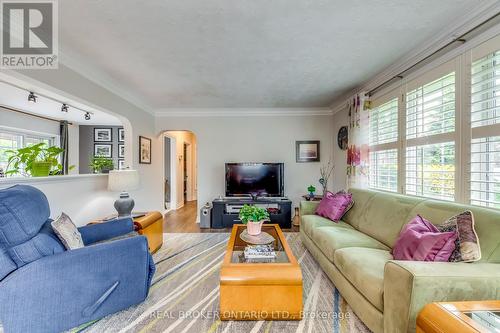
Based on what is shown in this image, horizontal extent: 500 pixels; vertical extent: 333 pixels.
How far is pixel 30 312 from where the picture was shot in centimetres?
147

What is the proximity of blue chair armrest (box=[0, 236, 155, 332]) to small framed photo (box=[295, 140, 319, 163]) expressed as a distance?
3712 millimetres

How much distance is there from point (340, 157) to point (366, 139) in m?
1.15

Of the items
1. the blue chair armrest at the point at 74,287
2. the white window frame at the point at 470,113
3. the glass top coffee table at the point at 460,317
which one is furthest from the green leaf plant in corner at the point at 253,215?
the white window frame at the point at 470,113

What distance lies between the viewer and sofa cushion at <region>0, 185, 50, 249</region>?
146 cm

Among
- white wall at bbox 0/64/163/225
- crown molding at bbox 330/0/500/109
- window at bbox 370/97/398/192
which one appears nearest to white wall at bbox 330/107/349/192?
window at bbox 370/97/398/192

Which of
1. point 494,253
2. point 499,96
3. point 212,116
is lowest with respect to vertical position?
point 494,253

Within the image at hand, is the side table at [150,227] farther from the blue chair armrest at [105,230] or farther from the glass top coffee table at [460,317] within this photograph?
the glass top coffee table at [460,317]

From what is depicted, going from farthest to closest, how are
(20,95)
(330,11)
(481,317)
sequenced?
(20,95), (330,11), (481,317)

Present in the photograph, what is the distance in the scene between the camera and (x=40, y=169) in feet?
7.93

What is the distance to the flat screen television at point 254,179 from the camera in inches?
181

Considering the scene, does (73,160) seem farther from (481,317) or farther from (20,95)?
(481,317)

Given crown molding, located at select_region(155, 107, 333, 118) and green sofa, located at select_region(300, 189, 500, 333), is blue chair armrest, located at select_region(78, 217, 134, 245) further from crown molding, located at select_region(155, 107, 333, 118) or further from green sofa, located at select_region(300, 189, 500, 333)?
crown molding, located at select_region(155, 107, 333, 118)

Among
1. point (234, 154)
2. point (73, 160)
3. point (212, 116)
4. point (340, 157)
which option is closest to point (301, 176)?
point (340, 157)

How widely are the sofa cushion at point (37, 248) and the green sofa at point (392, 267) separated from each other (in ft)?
7.52
